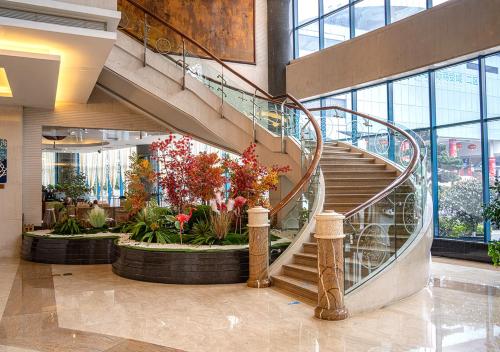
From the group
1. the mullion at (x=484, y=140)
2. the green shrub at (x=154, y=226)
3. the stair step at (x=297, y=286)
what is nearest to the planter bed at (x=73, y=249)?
the green shrub at (x=154, y=226)

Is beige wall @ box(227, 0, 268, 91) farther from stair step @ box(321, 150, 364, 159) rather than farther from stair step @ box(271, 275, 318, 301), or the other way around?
stair step @ box(271, 275, 318, 301)

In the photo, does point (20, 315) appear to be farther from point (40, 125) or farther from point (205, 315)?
point (40, 125)

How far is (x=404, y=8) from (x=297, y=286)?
8.27 meters

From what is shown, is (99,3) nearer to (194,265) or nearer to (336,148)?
(194,265)

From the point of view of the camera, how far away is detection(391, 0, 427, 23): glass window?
1134 centimetres

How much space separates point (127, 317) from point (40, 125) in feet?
26.0

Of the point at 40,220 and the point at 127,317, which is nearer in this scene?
the point at 127,317

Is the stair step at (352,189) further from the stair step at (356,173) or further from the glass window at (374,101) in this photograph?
the glass window at (374,101)

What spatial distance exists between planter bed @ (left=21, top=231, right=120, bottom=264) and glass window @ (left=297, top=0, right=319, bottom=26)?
8.94 meters

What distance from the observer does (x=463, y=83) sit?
1062cm

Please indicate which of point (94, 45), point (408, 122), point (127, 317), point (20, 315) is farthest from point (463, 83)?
point (20, 315)

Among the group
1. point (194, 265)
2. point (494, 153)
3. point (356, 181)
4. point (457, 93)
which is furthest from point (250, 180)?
point (457, 93)

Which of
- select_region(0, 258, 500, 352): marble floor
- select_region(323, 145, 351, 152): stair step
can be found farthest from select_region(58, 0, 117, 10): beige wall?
select_region(323, 145, 351, 152): stair step

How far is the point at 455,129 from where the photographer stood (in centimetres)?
1074
